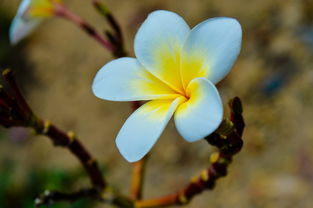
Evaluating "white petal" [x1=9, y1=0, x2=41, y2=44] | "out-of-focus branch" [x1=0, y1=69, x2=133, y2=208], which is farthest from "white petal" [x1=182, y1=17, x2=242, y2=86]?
"white petal" [x1=9, y1=0, x2=41, y2=44]

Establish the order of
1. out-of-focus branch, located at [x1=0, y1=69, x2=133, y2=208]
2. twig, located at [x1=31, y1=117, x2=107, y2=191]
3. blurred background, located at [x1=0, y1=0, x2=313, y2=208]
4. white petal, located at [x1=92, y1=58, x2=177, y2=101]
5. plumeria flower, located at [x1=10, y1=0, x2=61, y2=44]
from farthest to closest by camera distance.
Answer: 1. blurred background, located at [x1=0, y1=0, x2=313, y2=208]
2. plumeria flower, located at [x1=10, y1=0, x2=61, y2=44]
3. twig, located at [x1=31, y1=117, x2=107, y2=191]
4. out-of-focus branch, located at [x1=0, y1=69, x2=133, y2=208]
5. white petal, located at [x1=92, y1=58, x2=177, y2=101]

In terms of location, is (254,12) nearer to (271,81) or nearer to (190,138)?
(271,81)

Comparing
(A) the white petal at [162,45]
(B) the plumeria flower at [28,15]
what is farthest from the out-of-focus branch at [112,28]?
(A) the white petal at [162,45]

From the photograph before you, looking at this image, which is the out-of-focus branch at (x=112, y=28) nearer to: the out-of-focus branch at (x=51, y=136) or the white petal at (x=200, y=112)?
the out-of-focus branch at (x=51, y=136)

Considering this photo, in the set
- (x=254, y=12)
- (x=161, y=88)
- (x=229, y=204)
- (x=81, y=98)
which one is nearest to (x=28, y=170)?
(x=81, y=98)

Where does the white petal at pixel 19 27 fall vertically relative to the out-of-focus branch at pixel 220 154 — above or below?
above

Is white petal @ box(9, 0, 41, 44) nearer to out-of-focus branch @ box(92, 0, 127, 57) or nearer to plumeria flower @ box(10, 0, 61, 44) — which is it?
plumeria flower @ box(10, 0, 61, 44)
